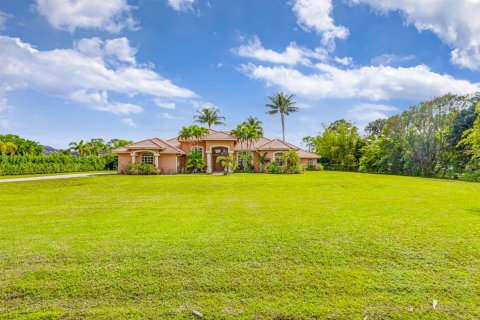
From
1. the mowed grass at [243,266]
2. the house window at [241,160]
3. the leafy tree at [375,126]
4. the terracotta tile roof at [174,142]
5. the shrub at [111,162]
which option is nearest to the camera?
the mowed grass at [243,266]

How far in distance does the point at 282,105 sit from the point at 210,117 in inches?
500

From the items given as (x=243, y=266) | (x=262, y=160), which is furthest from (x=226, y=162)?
(x=243, y=266)

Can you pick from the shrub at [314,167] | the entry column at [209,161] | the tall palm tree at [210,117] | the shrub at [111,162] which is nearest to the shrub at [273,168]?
the entry column at [209,161]

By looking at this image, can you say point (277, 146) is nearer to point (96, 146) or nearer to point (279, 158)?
point (279, 158)

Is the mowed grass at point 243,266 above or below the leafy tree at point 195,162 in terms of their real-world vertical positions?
below

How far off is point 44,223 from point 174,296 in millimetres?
6371

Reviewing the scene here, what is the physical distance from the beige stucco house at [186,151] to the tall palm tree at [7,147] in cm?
2728

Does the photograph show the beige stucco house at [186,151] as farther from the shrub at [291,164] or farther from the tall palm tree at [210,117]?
the tall palm tree at [210,117]

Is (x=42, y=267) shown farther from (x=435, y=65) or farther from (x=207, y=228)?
(x=435, y=65)

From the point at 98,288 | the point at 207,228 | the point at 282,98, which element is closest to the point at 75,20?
the point at 207,228

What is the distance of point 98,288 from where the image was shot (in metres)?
4.37

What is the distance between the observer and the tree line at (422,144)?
96.6 feet

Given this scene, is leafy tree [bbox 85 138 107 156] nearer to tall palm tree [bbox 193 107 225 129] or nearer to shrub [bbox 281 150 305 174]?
tall palm tree [bbox 193 107 225 129]

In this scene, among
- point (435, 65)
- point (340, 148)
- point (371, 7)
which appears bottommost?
point (340, 148)
